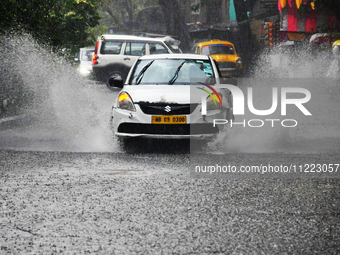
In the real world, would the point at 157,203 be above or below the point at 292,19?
below

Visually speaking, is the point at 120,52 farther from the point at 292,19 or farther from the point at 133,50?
the point at 292,19

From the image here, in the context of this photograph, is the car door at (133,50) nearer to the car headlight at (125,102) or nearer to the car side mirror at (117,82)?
the car side mirror at (117,82)

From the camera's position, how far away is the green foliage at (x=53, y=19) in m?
15.6

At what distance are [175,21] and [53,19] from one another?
2146 centimetres

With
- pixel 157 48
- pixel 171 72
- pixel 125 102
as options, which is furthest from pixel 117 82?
pixel 157 48

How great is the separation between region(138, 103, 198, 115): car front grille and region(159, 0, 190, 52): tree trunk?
2912 cm

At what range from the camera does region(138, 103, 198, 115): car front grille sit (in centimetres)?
915

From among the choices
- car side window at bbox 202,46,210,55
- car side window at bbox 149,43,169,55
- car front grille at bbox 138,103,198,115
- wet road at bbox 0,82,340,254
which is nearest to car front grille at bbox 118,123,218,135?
car front grille at bbox 138,103,198,115

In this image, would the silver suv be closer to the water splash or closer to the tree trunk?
the water splash

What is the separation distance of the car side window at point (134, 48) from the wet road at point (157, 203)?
47.7 ft

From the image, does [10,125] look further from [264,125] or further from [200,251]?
[200,251]

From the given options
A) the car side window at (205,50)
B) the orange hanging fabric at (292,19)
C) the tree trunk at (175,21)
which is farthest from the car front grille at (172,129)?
the tree trunk at (175,21)

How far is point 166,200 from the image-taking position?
6.08 meters

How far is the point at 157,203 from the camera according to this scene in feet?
19.5
